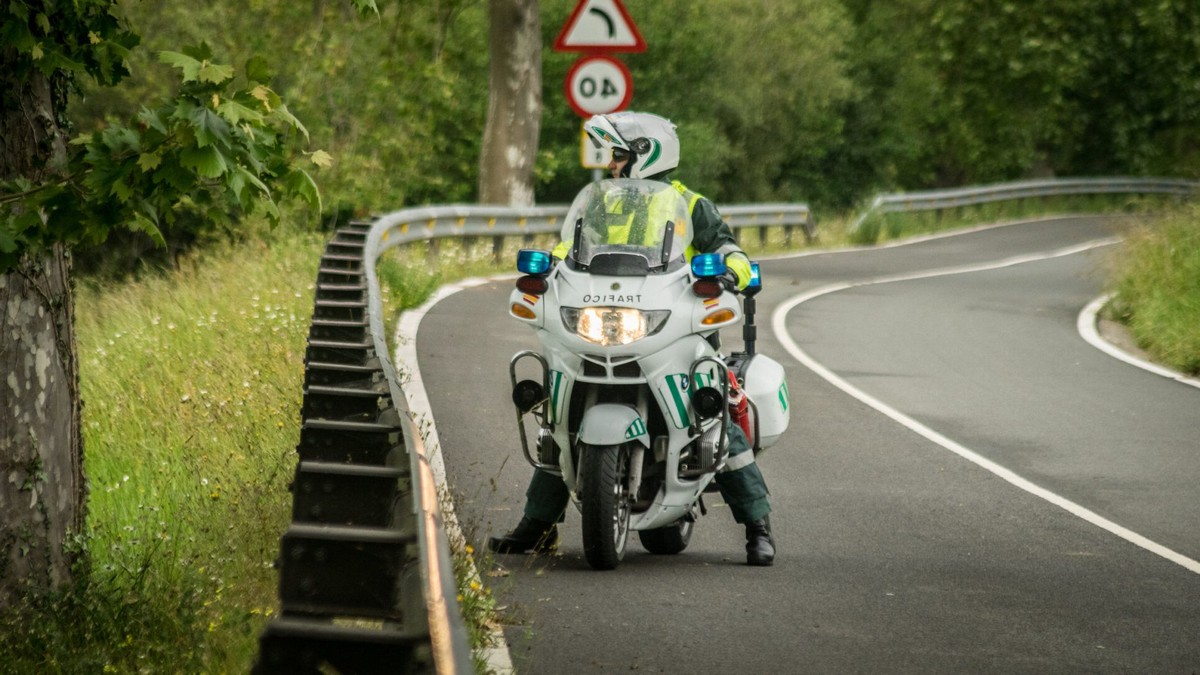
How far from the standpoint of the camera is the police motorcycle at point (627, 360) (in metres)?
7.23

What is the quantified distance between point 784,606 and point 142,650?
2530 millimetres

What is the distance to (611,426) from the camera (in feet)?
23.5

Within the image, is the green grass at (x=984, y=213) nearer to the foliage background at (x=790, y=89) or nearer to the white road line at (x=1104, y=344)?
the foliage background at (x=790, y=89)

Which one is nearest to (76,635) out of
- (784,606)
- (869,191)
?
(784,606)

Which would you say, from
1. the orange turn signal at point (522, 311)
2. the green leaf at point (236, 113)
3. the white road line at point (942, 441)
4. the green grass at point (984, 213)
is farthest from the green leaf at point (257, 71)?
the green grass at point (984, 213)

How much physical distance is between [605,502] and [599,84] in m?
11.1

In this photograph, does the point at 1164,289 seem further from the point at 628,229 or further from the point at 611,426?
the point at 611,426

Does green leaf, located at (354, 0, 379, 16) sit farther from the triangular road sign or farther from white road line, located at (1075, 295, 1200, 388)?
the triangular road sign

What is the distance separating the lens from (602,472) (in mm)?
7145

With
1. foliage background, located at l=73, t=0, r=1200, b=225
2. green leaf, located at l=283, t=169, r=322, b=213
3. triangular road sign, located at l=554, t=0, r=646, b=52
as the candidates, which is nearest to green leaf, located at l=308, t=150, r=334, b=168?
green leaf, located at l=283, t=169, r=322, b=213

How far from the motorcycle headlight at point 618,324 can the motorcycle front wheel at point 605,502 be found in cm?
44

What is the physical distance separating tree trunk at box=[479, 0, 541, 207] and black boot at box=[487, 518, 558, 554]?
60.5ft

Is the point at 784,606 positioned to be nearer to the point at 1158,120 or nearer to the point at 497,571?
the point at 497,571

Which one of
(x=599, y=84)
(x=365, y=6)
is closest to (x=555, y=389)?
(x=365, y=6)
